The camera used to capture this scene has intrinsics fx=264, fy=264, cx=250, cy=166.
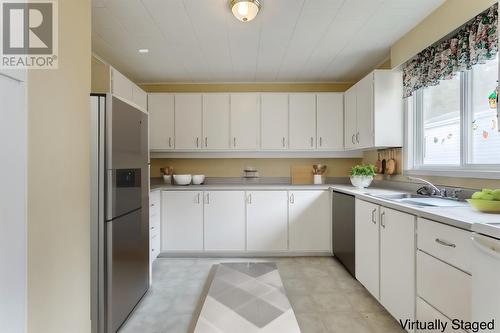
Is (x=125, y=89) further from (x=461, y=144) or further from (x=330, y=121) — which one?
(x=461, y=144)

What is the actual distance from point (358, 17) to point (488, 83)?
3.55 feet

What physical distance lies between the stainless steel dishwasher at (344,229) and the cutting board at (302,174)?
0.70 m

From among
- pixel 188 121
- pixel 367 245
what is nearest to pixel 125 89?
pixel 188 121

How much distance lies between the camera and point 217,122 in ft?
12.1

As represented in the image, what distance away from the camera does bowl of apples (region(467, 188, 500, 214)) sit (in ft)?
4.76

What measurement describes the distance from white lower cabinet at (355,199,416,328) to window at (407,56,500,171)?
0.75 meters

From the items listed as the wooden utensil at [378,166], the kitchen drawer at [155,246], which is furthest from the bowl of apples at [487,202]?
the kitchen drawer at [155,246]

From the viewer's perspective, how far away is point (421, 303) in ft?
5.19

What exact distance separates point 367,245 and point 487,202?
3.40ft

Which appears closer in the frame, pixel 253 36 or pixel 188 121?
pixel 253 36

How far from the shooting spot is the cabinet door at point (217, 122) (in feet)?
12.1

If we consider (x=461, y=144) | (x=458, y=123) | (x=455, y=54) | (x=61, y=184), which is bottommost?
(x=61, y=184)

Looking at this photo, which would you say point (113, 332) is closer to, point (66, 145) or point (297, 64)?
point (66, 145)

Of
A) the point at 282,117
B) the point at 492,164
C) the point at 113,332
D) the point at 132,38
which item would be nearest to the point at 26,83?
the point at 113,332
